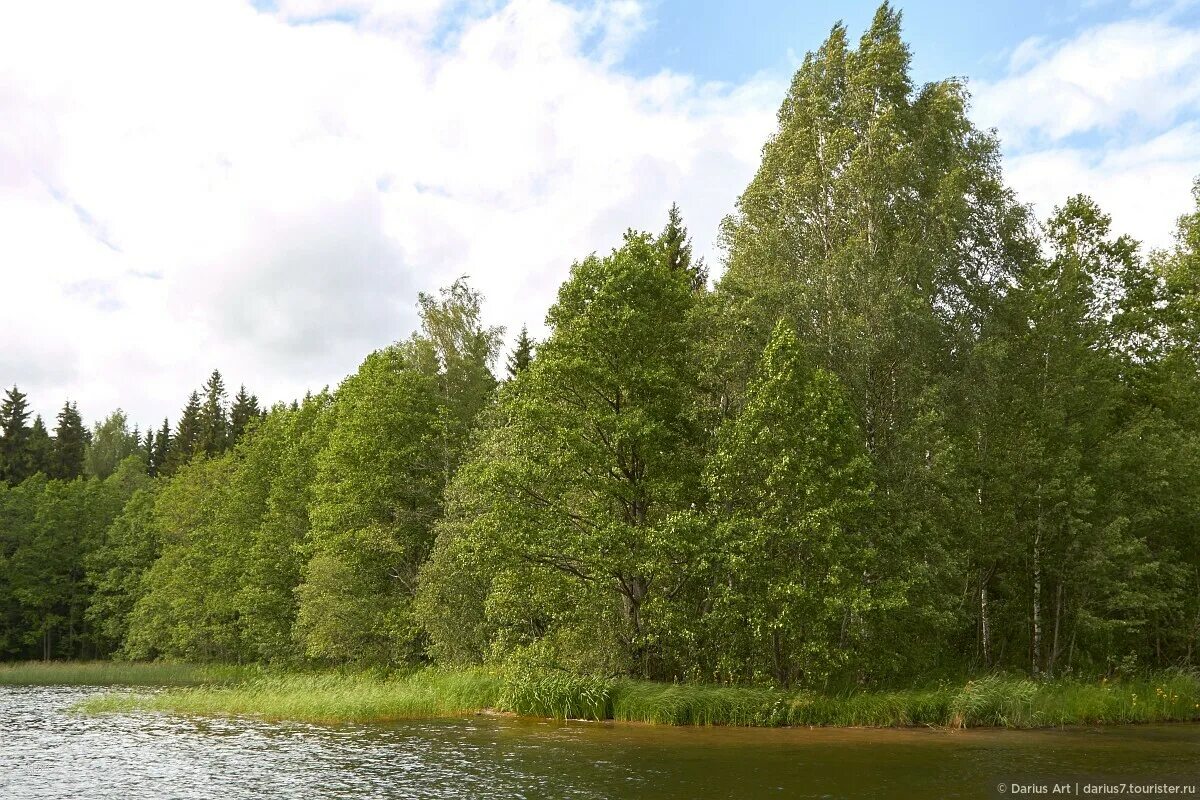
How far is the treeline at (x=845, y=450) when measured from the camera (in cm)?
3039

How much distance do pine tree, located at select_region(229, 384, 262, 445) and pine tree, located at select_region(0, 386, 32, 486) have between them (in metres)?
19.4

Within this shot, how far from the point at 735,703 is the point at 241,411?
8269cm

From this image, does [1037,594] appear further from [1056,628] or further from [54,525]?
[54,525]

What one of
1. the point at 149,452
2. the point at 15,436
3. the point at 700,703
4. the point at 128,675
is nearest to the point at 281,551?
the point at 128,675

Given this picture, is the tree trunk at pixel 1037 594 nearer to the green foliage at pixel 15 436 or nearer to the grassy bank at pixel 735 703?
the grassy bank at pixel 735 703

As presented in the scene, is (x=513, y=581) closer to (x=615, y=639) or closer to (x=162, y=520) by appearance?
(x=615, y=639)

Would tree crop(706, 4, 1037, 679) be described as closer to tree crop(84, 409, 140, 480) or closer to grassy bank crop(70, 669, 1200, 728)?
grassy bank crop(70, 669, 1200, 728)

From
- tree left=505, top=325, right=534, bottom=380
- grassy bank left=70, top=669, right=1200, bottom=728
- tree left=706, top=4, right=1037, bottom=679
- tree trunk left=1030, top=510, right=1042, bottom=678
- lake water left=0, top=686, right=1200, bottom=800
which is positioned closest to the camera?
lake water left=0, top=686, right=1200, bottom=800

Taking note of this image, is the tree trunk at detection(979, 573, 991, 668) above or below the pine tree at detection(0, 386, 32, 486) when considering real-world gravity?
below

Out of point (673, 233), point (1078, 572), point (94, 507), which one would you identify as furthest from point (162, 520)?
point (1078, 572)

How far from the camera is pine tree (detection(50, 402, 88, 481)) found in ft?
307

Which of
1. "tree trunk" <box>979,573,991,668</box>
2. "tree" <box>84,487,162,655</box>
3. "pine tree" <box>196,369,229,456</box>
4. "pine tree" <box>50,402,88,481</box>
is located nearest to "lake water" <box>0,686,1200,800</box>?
"tree trunk" <box>979,573,991,668</box>

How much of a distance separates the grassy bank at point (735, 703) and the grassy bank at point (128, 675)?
20347 mm

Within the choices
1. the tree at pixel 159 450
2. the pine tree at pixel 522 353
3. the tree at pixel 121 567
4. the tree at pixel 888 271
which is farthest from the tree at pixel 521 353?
the tree at pixel 159 450
